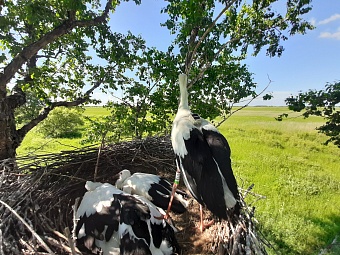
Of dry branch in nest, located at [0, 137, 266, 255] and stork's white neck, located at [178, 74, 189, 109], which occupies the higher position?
stork's white neck, located at [178, 74, 189, 109]

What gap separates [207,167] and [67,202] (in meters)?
1.93

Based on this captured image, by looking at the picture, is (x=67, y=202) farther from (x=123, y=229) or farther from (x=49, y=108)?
(x=49, y=108)

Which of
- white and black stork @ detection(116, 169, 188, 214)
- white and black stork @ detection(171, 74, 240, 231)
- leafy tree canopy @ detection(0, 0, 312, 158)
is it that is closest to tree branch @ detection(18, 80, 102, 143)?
leafy tree canopy @ detection(0, 0, 312, 158)

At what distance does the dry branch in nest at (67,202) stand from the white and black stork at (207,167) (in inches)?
12.5

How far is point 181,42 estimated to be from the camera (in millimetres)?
5602

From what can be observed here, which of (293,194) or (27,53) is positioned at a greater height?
(27,53)

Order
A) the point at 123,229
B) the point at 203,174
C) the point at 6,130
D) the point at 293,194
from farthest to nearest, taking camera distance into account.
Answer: the point at 293,194
the point at 6,130
the point at 203,174
the point at 123,229

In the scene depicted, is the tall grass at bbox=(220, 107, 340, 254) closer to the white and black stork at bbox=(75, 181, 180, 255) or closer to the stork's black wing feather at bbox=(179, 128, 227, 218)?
the stork's black wing feather at bbox=(179, 128, 227, 218)

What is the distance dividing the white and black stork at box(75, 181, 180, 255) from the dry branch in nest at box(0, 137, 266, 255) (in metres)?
0.24

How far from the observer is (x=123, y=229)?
2125 millimetres

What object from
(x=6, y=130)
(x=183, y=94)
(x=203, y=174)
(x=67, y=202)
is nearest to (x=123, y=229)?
(x=203, y=174)

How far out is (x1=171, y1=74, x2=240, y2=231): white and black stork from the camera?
2.17 meters

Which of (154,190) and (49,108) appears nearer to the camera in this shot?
(154,190)

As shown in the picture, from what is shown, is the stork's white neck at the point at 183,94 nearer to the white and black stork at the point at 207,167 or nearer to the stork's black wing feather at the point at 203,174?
the white and black stork at the point at 207,167
